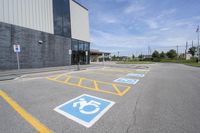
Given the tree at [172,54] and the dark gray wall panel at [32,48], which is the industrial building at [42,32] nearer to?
the dark gray wall panel at [32,48]

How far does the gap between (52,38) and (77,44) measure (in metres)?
6.70

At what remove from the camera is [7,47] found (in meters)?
14.7

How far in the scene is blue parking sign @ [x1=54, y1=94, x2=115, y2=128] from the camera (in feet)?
11.3

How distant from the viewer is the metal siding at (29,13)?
14805 mm

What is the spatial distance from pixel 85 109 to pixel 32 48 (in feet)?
54.2

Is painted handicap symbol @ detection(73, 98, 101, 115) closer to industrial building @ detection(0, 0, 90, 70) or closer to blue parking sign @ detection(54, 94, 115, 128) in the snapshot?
blue parking sign @ detection(54, 94, 115, 128)

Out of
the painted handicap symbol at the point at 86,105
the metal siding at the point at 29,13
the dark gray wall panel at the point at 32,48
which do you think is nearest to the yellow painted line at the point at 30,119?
the painted handicap symbol at the point at 86,105

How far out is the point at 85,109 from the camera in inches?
161

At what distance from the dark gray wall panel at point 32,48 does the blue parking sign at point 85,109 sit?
13.6 meters

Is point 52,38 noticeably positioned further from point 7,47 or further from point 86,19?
point 86,19

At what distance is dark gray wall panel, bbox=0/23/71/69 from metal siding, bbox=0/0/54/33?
2.46ft

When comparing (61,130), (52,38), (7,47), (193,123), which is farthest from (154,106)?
(52,38)

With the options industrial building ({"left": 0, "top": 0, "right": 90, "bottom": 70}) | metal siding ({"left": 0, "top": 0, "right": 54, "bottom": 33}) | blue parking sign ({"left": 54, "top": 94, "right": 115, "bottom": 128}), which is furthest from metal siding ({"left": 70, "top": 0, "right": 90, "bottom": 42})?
blue parking sign ({"left": 54, "top": 94, "right": 115, "bottom": 128})

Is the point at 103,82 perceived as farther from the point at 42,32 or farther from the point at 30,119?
the point at 42,32
